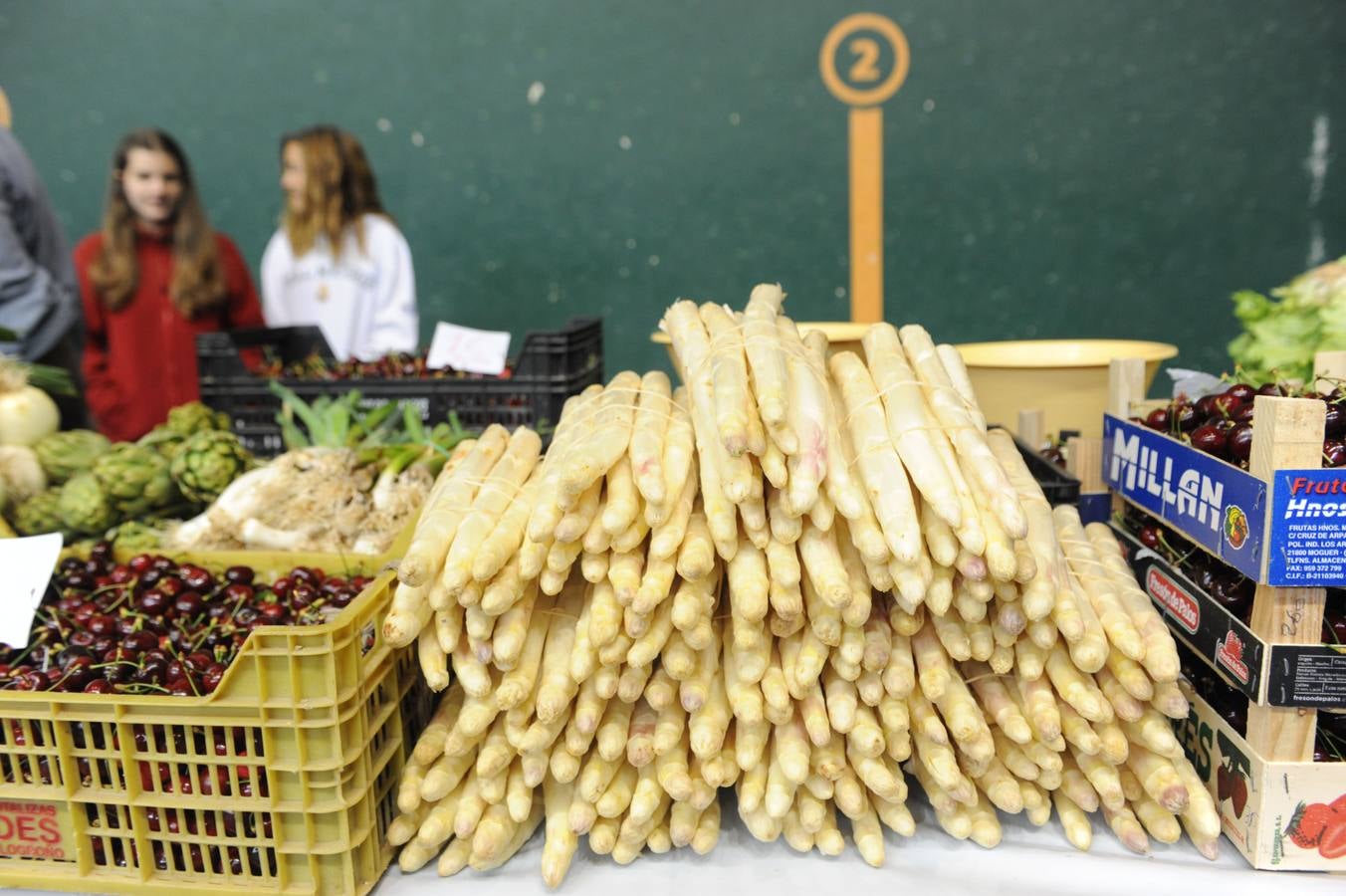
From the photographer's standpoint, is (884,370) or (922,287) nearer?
(884,370)

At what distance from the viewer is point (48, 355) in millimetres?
4742

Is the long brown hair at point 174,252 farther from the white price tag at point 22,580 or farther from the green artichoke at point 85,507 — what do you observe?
the white price tag at point 22,580

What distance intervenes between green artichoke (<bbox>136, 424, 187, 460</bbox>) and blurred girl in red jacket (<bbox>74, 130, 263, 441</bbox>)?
232 centimetres

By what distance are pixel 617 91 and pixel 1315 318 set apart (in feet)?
13.5

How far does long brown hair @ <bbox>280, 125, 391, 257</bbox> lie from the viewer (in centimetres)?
491

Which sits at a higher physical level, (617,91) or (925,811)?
(617,91)

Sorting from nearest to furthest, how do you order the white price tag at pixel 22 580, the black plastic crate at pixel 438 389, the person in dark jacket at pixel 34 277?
the white price tag at pixel 22 580, the black plastic crate at pixel 438 389, the person in dark jacket at pixel 34 277

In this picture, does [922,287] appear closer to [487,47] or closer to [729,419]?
[487,47]

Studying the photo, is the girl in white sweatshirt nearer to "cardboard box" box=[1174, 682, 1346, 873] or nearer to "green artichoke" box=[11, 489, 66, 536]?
"green artichoke" box=[11, 489, 66, 536]

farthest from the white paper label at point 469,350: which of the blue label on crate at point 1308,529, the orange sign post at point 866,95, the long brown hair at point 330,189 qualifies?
the orange sign post at point 866,95

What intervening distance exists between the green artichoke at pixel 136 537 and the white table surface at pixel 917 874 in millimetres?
1292

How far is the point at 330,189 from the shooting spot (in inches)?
195

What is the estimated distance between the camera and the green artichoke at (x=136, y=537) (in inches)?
94.2

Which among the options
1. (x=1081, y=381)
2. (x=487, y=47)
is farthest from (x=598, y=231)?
(x=1081, y=381)
